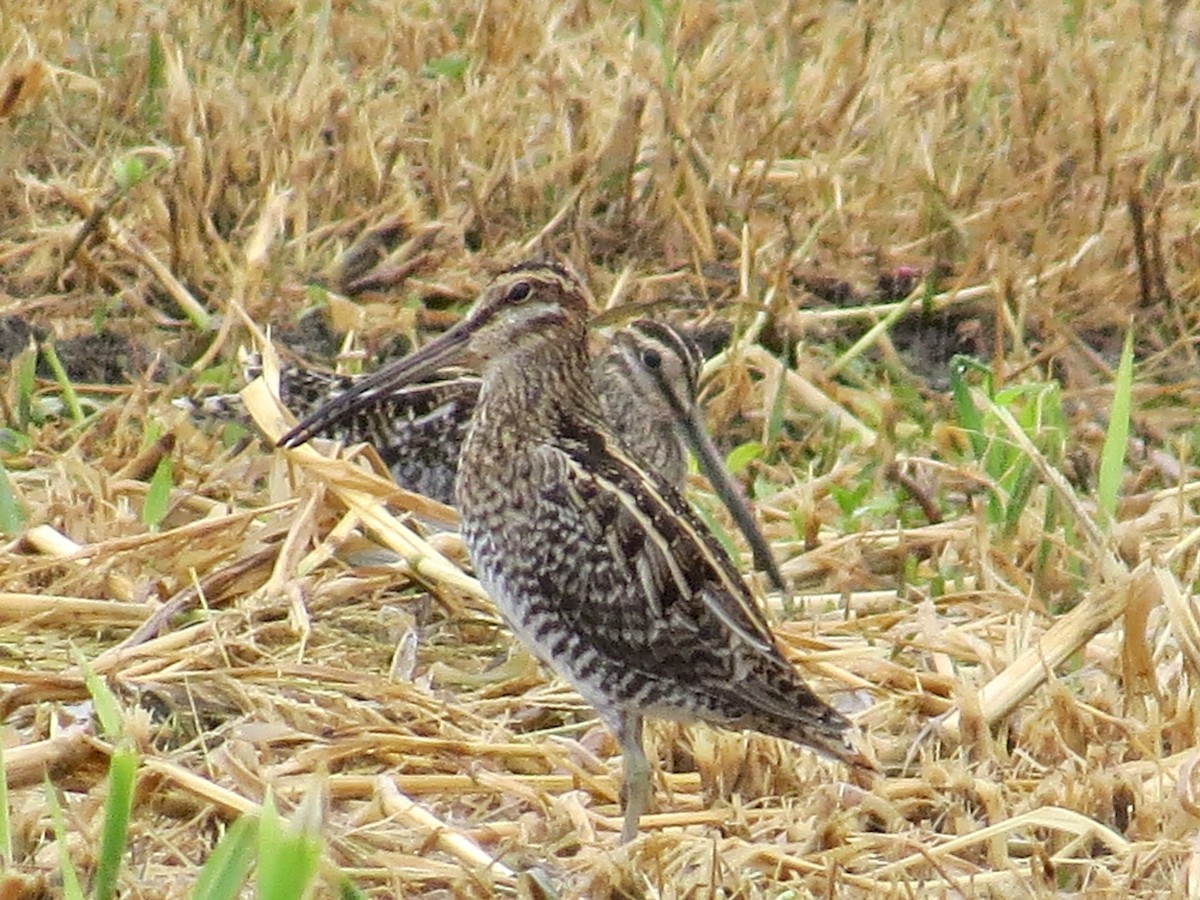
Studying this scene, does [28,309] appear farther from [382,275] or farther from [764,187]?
[764,187]

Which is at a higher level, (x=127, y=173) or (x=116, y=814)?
(x=116, y=814)

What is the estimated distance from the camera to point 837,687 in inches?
173

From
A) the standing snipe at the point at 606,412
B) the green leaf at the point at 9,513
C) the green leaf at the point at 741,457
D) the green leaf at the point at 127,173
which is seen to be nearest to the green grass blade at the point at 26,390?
the green leaf at the point at 127,173

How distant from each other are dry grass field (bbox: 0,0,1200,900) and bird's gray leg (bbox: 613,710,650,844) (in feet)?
0.15

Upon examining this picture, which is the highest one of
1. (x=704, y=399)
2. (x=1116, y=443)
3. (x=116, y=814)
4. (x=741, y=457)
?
(x=116, y=814)

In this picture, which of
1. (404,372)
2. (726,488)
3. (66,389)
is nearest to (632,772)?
(404,372)

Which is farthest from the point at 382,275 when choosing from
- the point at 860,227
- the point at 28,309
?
the point at 860,227

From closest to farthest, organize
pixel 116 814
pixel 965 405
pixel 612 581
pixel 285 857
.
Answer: pixel 285 857
pixel 116 814
pixel 612 581
pixel 965 405

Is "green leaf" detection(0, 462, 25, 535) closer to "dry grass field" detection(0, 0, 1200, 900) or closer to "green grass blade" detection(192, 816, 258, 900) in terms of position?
"dry grass field" detection(0, 0, 1200, 900)

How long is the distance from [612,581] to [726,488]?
922mm

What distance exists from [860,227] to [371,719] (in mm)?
2756

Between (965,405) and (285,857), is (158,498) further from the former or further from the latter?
(285,857)

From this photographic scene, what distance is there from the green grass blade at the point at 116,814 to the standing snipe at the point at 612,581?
108 centimetres

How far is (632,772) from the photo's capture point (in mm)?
3854
